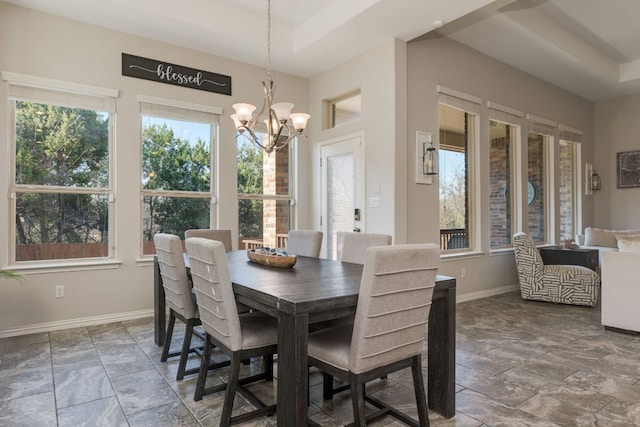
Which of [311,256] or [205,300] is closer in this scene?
[205,300]

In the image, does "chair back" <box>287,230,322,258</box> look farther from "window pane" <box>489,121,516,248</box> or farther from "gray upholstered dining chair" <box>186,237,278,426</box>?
"window pane" <box>489,121,516,248</box>

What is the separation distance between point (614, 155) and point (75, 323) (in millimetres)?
8652

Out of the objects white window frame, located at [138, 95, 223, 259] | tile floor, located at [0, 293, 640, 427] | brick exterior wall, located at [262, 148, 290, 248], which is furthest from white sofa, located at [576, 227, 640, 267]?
white window frame, located at [138, 95, 223, 259]

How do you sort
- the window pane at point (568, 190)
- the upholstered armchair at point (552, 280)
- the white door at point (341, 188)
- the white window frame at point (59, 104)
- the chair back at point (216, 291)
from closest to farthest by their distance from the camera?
the chair back at point (216, 291), the white window frame at point (59, 104), the upholstered armchair at point (552, 280), the white door at point (341, 188), the window pane at point (568, 190)

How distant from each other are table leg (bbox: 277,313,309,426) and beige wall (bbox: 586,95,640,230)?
300 inches

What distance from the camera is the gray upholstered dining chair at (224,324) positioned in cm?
193

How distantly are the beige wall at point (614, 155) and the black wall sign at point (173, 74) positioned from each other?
267 inches

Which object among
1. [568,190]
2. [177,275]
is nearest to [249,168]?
[177,275]

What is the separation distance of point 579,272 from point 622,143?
3839 mm

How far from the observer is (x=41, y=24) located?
3.74 meters

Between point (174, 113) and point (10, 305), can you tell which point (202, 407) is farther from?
point (174, 113)

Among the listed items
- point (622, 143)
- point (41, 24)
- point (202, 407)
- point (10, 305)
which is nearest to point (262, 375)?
point (202, 407)

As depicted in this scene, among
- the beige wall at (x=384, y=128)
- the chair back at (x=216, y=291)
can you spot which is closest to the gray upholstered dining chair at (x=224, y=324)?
the chair back at (x=216, y=291)

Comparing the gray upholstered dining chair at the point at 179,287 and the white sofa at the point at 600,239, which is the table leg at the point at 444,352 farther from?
the white sofa at the point at 600,239
